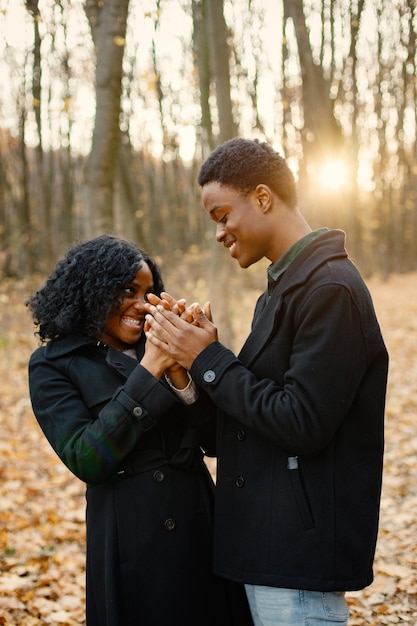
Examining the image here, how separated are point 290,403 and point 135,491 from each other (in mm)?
812

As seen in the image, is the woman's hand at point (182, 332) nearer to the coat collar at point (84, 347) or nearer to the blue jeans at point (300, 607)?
the coat collar at point (84, 347)

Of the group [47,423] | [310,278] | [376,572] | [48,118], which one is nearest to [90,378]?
[47,423]

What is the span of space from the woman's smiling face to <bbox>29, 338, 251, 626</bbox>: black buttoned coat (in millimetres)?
103

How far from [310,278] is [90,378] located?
37.1 inches

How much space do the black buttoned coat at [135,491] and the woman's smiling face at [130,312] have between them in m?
0.10

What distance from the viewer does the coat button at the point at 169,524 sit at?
2.25 m

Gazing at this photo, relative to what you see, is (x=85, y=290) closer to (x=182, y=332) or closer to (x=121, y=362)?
(x=121, y=362)

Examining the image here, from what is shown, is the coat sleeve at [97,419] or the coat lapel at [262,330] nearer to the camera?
the coat lapel at [262,330]

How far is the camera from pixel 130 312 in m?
2.42

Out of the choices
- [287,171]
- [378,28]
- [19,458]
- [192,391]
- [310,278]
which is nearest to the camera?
[310,278]

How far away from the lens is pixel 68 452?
2.12 meters

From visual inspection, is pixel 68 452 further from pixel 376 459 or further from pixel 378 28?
pixel 378 28

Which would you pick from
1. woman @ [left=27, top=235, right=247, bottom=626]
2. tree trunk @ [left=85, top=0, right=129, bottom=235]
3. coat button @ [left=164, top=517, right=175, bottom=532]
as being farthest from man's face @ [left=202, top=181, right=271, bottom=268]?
tree trunk @ [left=85, top=0, right=129, bottom=235]

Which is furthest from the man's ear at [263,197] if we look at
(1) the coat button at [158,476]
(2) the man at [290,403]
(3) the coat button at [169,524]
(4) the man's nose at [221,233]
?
(3) the coat button at [169,524]
